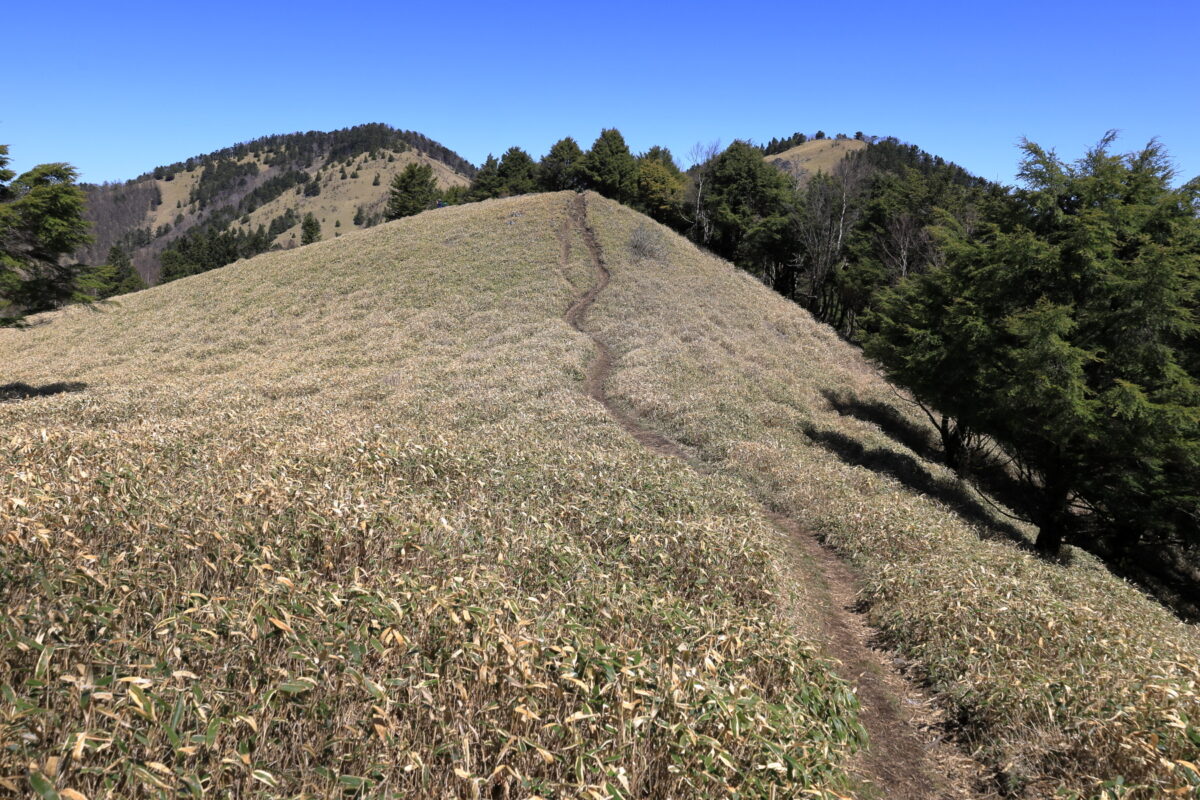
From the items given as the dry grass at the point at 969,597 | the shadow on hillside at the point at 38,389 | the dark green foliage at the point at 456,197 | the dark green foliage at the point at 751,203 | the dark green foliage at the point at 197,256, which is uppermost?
the dark green foliage at the point at 456,197

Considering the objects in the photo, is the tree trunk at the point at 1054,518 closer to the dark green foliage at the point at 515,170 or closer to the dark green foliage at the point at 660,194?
the dark green foliage at the point at 660,194

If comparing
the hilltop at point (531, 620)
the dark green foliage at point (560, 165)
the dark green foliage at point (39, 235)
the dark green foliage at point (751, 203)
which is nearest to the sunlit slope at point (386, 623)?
the hilltop at point (531, 620)

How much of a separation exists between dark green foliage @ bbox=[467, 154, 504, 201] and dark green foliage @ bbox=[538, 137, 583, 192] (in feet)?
37.9

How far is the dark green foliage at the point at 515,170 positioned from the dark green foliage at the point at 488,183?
0.83 m

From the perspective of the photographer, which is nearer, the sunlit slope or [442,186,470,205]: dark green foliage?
the sunlit slope

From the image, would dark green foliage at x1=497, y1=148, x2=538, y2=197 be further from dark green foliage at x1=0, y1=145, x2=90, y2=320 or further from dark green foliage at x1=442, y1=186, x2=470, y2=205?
dark green foliage at x1=0, y1=145, x2=90, y2=320

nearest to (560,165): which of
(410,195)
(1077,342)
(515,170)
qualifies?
(515,170)

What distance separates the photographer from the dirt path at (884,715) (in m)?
7.14

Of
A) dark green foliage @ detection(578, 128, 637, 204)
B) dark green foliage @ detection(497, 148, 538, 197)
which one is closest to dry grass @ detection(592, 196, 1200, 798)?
dark green foliage @ detection(578, 128, 637, 204)

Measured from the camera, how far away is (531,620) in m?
6.52

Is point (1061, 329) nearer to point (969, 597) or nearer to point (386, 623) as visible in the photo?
point (969, 597)

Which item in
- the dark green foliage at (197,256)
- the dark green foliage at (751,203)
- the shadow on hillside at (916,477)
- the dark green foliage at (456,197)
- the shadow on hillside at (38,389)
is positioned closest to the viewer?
Result: the shadow on hillside at (916,477)

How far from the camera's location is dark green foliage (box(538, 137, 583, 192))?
7825 cm

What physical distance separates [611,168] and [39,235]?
58.0m
